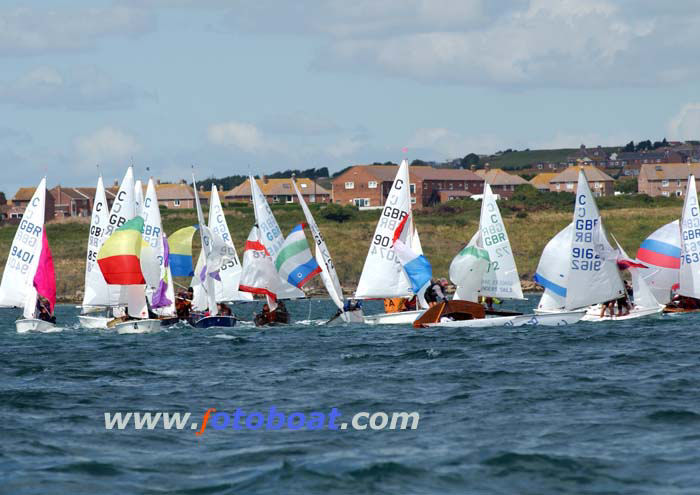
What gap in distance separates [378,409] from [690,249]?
27.0 meters

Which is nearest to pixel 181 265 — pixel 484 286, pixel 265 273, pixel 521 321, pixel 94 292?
pixel 94 292

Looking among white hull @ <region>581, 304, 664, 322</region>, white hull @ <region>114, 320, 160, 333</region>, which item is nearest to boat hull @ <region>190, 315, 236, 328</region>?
white hull @ <region>114, 320, 160, 333</region>

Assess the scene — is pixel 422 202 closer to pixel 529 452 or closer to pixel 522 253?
pixel 522 253

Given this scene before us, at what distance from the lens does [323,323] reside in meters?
47.2

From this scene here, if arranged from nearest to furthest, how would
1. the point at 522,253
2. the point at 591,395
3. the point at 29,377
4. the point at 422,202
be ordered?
the point at 591,395 < the point at 29,377 < the point at 522,253 < the point at 422,202

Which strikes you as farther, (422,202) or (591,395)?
(422,202)

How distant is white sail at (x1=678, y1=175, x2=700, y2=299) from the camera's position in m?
45.3

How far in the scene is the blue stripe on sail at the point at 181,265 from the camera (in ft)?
165

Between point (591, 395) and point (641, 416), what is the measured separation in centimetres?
248

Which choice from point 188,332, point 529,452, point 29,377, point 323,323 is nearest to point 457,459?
point 529,452

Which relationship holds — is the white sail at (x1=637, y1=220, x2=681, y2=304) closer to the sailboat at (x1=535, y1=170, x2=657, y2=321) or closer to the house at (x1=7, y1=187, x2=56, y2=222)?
the sailboat at (x1=535, y1=170, x2=657, y2=321)

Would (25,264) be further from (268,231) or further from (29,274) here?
(268,231)

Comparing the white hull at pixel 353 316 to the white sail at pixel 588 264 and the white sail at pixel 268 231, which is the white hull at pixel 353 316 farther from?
the white sail at pixel 588 264

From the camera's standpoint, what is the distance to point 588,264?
4191 cm
